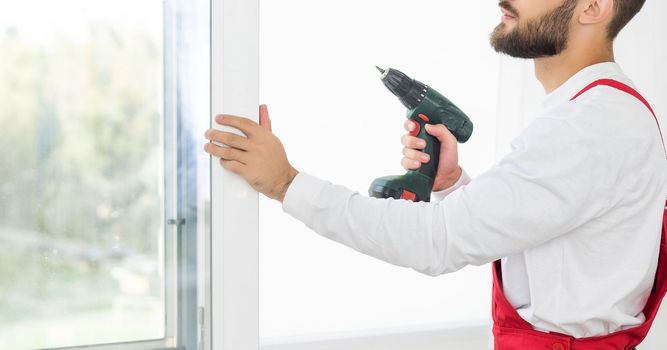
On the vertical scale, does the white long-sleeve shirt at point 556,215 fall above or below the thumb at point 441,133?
below

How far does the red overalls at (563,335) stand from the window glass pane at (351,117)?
0.98 m

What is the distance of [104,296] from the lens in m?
0.95

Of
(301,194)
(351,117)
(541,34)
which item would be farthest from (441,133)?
(351,117)

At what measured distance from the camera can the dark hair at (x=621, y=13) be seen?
1172 mm

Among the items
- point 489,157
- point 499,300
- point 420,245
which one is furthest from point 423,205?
point 489,157

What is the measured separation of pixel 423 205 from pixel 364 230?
108 millimetres

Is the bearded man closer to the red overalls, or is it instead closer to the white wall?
the red overalls

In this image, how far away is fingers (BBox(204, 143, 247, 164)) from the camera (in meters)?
0.97

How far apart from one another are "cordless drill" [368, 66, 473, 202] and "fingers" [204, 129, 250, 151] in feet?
1.18

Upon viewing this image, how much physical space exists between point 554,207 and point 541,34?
1.17ft

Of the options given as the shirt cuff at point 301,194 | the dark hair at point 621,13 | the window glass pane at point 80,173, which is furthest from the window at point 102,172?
the dark hair at point 621,13

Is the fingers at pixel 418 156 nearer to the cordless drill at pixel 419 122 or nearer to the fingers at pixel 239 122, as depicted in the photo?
the cordless drill at pixel 419 122

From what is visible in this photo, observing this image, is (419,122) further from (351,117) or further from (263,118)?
(351,117)

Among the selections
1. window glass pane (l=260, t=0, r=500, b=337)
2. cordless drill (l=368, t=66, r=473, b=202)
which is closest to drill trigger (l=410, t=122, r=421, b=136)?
cordless drill (l=368, t=66, r=473, b=202)
